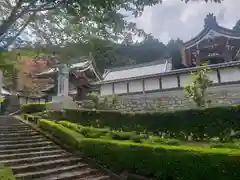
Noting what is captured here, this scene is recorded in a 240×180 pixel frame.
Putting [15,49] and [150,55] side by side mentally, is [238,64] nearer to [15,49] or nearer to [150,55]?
[15,49]

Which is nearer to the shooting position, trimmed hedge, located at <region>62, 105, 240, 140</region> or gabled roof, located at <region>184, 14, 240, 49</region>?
trimmed hedge, located at <region>62, 105, 240, 140</region>

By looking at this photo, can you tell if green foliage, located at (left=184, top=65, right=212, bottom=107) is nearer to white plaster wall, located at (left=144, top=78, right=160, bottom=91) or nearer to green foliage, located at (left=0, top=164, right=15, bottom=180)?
white plaster wall, located at (left=144, top=78, right=160, bottom=91)

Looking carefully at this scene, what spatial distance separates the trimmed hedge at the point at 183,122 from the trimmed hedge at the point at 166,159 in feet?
16.8

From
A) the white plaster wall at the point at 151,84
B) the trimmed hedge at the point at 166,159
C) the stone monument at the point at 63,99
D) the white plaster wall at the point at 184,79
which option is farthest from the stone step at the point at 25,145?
the white plaster wall at the point at 184,79

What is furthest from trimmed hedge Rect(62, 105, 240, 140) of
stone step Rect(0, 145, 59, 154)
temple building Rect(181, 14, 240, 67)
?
temple building Rect(181, 14, 240, 67)

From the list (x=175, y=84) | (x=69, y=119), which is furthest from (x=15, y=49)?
(x=175, y=84)

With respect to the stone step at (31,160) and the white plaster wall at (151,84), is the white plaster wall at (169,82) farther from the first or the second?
the stone step at (31,160)

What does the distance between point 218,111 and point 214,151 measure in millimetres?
5918

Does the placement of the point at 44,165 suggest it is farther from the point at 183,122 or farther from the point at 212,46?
the point at 212,46

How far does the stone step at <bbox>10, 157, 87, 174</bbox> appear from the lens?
7569mm

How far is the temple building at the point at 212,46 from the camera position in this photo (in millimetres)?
23203

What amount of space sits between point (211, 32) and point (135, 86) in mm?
9281

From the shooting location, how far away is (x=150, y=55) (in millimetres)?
52281

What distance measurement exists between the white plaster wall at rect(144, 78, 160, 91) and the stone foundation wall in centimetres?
63
